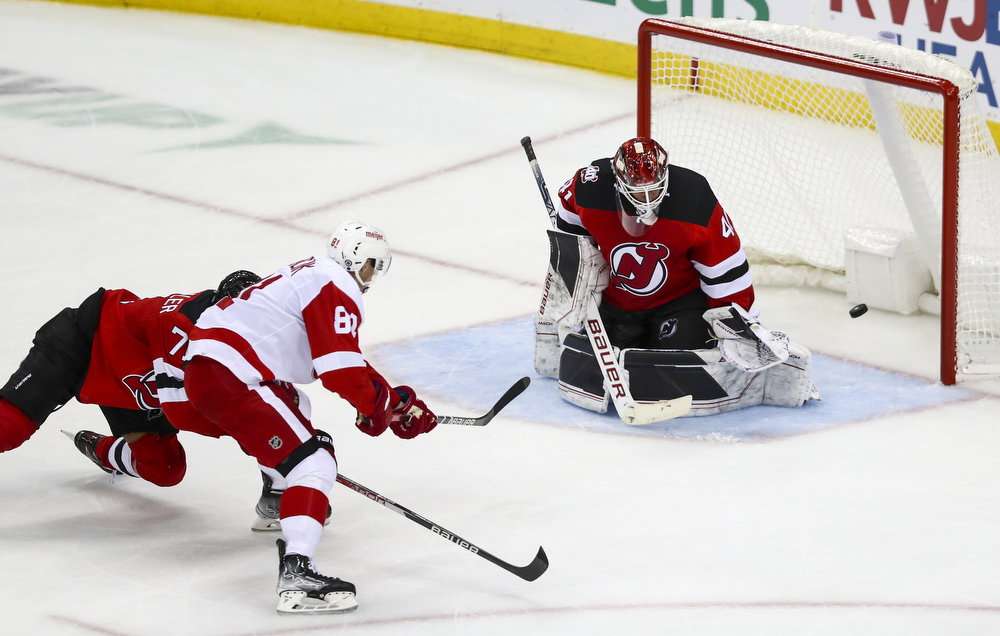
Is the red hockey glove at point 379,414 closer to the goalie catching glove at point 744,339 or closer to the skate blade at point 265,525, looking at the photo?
the skate blade at point 265,525

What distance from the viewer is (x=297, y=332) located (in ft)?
11.3

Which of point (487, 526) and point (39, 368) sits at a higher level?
point (39, 368)

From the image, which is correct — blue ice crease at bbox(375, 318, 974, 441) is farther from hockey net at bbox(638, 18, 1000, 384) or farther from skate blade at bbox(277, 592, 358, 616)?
skate blade at bbox(277, 592, 358, 616)

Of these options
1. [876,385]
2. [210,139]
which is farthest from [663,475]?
[210,139]

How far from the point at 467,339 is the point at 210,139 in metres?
2.87

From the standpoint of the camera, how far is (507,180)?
6887 millimetres

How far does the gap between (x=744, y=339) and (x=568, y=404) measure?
0.59 m

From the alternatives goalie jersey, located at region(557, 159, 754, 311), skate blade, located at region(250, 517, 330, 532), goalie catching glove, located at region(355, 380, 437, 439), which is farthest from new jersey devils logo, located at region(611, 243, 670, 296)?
skate blade, located at region(250, 517, 330, 532)

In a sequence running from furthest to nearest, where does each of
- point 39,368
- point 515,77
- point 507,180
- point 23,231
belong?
point 515,77 < point 507,180 < point 23,231 < point 39,368

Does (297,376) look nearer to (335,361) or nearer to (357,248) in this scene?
(335,361)

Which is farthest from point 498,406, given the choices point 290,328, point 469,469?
point 290,328

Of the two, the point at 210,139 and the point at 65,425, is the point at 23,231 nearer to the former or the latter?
the point at 210,139

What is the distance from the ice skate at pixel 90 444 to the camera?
4.08 meters

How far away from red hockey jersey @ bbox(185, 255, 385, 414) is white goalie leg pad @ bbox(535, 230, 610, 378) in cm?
116
